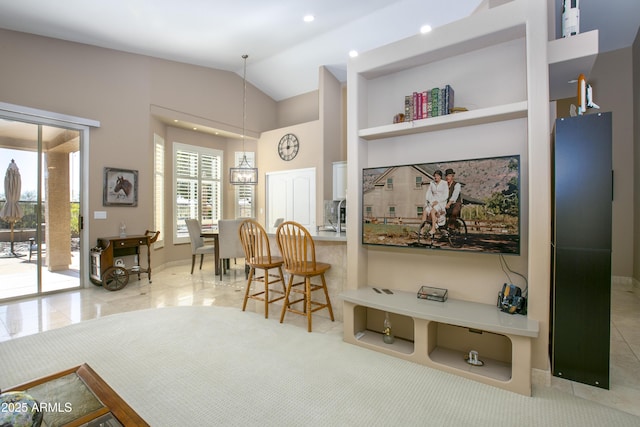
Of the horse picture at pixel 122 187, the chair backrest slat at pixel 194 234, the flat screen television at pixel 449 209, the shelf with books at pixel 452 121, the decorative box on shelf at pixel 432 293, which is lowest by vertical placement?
the decorative box on shelf at pixel 432 293

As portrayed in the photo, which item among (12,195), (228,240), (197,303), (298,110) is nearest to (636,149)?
(298,110)

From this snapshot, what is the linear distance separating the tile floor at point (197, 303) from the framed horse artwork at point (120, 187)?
1351 mm

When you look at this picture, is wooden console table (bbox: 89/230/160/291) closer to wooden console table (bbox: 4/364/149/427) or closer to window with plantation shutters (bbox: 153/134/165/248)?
window with plantation shutters (bbox: 153/134/165/248)

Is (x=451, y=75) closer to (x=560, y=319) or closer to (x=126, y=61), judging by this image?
(x=560, y=319)

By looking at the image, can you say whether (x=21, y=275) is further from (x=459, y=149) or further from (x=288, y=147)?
(x=459, y=149)

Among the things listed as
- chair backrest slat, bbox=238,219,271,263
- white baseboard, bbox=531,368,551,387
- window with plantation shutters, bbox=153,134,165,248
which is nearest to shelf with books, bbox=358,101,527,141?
chair backrest slat, bbox=238,219,271,263

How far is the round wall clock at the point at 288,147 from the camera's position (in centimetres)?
695

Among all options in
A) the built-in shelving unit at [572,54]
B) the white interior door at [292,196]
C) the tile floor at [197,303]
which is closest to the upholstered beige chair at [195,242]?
the tile floor at [197,303]

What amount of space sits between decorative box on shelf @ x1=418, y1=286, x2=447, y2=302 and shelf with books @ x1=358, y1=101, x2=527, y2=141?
1.37 m

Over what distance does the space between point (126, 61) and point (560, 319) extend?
21.6 feet

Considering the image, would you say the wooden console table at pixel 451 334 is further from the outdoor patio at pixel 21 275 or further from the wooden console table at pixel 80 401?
the outdoor patio at pixel 21 275

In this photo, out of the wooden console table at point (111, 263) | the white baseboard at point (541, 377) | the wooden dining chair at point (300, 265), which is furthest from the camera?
the wooden console table at point (111, 263)

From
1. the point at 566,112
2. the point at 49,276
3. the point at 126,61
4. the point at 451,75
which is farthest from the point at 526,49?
the point at 49,276

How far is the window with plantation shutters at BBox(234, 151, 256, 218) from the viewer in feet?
24.8
